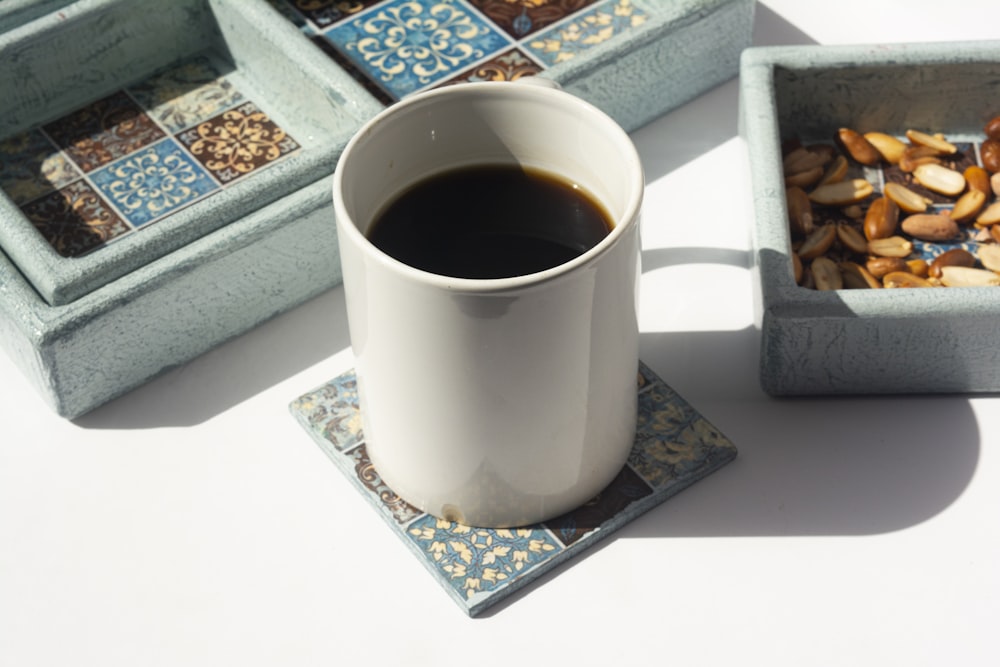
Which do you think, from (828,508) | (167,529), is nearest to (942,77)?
(828,508)

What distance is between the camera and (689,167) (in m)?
0.71

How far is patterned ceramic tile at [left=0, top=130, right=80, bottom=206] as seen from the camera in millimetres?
685

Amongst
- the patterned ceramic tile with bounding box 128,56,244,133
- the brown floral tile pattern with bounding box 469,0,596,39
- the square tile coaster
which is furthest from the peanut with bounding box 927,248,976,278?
the patterned ceramic tile with bounding box 128,56,244,133

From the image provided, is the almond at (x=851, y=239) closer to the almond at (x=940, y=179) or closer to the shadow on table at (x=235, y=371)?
the almond at (x=940, y=179)

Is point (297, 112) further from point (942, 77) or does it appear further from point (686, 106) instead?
point (942, 77)

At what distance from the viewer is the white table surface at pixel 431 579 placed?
53 cm

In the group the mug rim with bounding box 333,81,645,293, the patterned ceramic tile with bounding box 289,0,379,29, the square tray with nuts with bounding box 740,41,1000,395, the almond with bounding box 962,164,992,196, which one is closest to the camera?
the mug rim with bounding box 333,81,645,293

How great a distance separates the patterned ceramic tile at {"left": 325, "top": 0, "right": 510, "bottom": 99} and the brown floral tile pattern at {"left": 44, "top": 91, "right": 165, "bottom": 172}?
113 millimetres

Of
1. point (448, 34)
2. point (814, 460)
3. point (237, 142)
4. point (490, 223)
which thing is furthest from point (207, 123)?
point (814, 460)

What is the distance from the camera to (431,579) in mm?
545

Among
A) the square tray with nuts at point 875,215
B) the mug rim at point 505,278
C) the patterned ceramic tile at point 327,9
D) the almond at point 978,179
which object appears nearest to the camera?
the mug rim at point 505,278

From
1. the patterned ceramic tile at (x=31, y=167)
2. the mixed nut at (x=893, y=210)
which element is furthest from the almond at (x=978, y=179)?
the patterned ceramic tile at (x=31, y=167)

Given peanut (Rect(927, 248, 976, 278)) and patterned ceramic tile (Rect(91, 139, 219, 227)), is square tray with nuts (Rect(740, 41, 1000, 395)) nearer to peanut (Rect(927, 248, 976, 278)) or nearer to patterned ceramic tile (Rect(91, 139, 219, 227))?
peanut (Rect(927, 248, 976, 278))

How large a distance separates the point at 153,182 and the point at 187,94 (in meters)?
0.07
